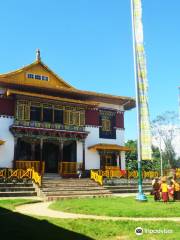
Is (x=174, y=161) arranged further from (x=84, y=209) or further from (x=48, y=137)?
(x=84, y=209)

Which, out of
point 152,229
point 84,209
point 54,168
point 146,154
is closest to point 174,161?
point 54,168

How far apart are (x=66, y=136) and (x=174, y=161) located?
35.7 meters

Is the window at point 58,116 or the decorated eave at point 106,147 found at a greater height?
the window at point 58,116

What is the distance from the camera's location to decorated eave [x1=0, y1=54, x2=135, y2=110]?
87.5 feet

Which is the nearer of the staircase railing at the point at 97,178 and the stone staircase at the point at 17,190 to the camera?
the stone staircase at the point at 17,190

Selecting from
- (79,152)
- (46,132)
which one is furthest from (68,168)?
(46,132)

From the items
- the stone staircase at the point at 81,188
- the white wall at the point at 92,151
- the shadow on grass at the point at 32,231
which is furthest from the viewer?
the white wall at the point at 92,151

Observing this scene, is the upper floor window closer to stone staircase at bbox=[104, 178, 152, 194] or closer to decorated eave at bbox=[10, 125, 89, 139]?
decorated eave at bbox=[10, 125, 89, 139]

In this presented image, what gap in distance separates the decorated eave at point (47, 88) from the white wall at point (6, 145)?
256cm

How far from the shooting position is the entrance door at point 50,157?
2845 cm

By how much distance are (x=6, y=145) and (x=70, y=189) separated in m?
7.84

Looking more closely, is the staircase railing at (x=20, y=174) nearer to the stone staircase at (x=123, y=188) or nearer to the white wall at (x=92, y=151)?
the stone staircase at (x=123, y=188)

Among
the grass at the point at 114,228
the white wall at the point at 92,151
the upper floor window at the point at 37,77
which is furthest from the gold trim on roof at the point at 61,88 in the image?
the grass at the point at 114,228

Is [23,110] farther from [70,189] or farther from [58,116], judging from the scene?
[70,189]
